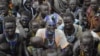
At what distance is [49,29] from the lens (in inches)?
230

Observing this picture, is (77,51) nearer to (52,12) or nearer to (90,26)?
(90,26)

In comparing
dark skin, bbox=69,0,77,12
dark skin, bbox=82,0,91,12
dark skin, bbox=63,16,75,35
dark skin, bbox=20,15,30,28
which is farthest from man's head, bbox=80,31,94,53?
dark skin, bbox=69,0,77,12

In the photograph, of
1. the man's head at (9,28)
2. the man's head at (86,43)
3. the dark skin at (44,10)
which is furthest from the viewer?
the dark skin at (44,10)

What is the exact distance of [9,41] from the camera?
5.48 meters

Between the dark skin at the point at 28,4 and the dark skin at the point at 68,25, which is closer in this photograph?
the dark skin at the point at 68,25

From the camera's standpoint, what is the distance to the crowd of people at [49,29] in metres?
5.47

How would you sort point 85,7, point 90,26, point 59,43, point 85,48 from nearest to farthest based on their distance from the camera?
point 85,48 < point 59,43 < point 90,26 < point 85,7

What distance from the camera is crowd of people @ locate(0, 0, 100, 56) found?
5.47 meters

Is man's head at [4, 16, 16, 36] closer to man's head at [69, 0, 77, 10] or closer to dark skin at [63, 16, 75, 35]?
dark skin at [63, 16, 75, 35]

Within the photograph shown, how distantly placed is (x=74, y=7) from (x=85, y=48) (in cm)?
227

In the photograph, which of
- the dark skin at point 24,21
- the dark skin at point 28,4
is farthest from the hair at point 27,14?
the dark skin at point 28,4

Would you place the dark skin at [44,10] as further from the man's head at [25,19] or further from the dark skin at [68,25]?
the dark skin at [68,25]

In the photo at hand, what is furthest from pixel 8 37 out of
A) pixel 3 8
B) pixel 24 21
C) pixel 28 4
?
pixel 28 4

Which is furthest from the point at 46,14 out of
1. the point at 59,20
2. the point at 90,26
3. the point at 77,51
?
the point at 77,51
